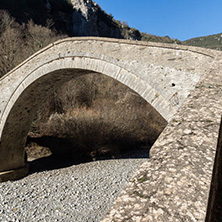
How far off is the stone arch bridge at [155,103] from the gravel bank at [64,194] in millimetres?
1104

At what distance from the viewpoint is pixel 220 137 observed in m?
1.16

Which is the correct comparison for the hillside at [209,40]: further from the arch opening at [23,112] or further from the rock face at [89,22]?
the arch opening at [23,112]

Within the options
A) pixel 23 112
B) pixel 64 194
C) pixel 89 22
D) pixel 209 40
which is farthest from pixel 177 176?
pixel 89 22

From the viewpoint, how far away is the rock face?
30.4 metres

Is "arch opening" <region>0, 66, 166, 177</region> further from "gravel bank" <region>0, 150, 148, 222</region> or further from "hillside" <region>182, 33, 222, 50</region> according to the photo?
"hillside" <region>182, 33, 222, 50</region>

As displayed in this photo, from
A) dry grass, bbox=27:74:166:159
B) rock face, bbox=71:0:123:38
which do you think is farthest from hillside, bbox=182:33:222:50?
rock face, bbox=71:0:123:38

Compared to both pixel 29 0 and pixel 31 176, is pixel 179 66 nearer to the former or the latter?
pixel 31 176

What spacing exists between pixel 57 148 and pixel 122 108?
4755mm

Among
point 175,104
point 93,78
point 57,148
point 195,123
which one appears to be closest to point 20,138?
point 57,148

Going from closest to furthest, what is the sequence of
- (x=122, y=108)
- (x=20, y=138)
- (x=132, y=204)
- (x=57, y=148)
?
(x=132, y=204) → (x=20, y=138) → (x=57, y=148) → (x=122, y=108)

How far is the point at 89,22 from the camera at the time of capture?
3111 cm

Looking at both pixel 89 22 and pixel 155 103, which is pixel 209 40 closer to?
pixel 89 22

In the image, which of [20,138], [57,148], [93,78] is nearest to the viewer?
[20,138]

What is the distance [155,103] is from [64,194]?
4454 mm
